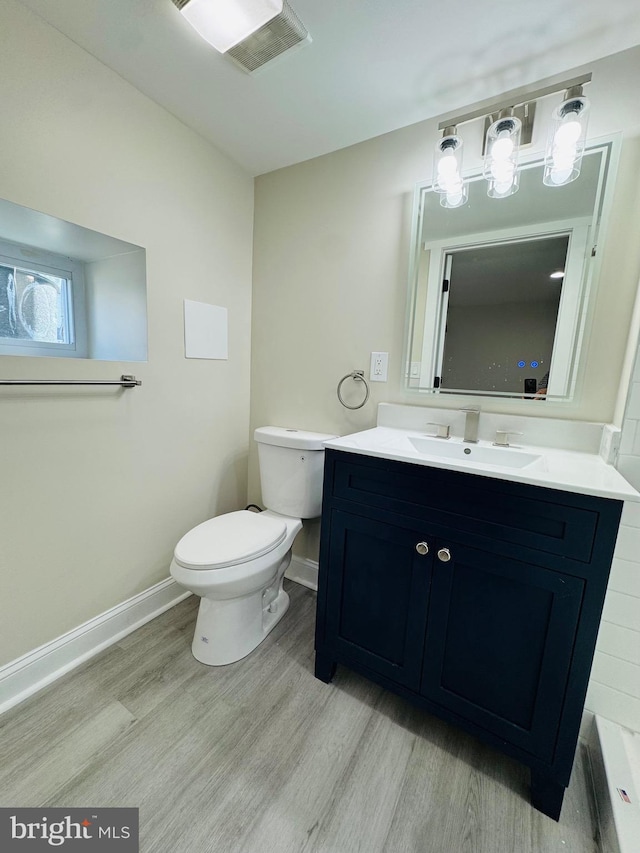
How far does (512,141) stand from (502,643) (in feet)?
5.39

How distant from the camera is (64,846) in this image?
867mm

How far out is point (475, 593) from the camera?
1001 mm

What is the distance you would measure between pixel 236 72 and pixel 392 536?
1.70 metres

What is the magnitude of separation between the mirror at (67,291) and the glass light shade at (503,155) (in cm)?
140

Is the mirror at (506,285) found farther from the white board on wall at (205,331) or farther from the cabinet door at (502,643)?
the white board on wall at (205,331)

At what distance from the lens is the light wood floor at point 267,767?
0.91m

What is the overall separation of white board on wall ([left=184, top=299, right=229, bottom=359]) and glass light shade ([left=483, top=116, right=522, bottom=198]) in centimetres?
131

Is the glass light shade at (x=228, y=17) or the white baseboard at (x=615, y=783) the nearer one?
the white baseboard at (x=615, y=783)

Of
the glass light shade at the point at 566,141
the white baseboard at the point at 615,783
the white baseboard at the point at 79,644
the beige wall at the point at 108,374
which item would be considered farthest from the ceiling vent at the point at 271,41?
the white baseboard at the point at 615,783

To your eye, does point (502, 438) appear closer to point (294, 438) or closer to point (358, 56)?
point (294, 438)

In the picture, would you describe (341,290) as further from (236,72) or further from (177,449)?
(177,449)

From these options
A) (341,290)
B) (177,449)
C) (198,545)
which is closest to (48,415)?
(177,449)

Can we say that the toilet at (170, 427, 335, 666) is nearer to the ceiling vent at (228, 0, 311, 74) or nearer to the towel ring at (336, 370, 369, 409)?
the towel ring at (336, 370, 369, 409)

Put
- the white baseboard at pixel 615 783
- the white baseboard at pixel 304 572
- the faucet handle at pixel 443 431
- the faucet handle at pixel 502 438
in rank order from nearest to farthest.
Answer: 1. the white baseboard at pixel 615 783
2. the faucet handle at pixel 502 438
3. the faucet handle at pixel 443 431
4. the white baseboard at pixel 304 572
